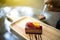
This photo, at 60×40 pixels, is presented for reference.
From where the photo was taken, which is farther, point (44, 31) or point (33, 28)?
point (44, 31)

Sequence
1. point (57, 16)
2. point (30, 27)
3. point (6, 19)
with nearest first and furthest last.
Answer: point (30, 27), point (6, 19), point (57, 16)

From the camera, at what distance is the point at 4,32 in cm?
99

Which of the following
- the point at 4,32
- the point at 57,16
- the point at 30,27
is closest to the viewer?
the point at 30,27

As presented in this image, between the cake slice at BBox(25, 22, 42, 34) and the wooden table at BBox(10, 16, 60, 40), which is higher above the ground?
the cake slice at BBox(25, 22, 42, 34)

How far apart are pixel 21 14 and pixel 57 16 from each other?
358mm

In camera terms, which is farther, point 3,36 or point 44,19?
point 44,19

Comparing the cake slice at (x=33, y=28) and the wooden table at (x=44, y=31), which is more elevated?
the cake slice at (x=33, y=28)

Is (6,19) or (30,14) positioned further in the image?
(30,14)

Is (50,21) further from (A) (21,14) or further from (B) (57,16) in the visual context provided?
(A) (21,14)

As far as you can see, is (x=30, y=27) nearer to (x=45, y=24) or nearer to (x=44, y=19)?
(x=45, y=24)

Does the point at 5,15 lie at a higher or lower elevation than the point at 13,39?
higher

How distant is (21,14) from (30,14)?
0.09 meters

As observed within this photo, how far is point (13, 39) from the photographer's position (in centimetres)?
93

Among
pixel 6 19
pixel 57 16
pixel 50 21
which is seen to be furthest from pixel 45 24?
pixel 6 19
